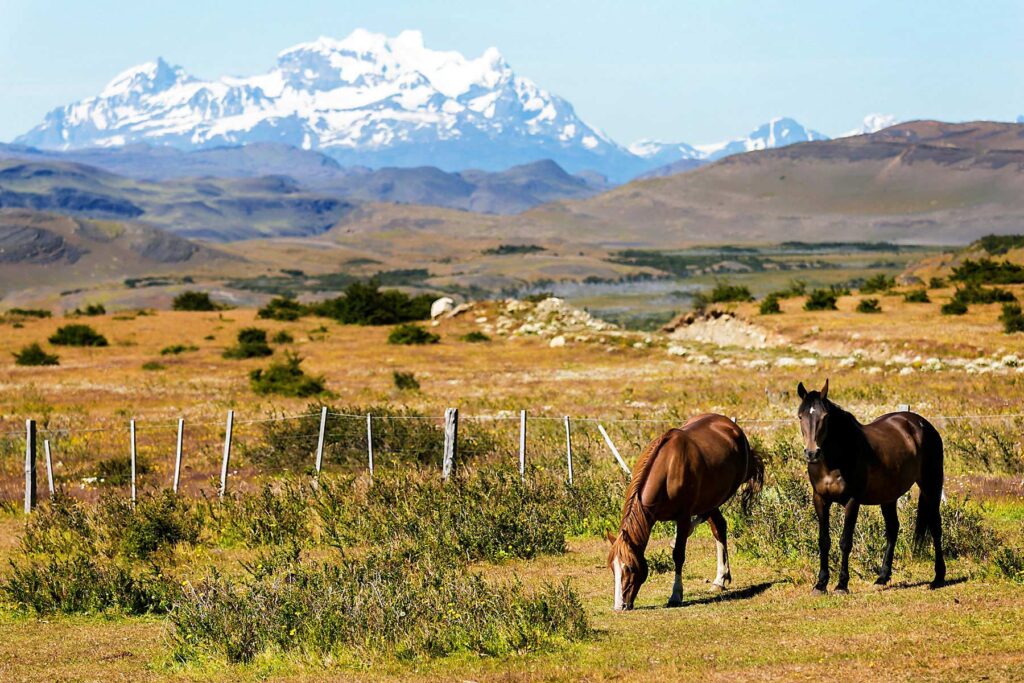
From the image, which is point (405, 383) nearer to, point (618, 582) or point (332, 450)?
point (332, 450)

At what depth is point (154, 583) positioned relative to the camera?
16000 millimetres

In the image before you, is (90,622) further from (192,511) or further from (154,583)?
(192,511)

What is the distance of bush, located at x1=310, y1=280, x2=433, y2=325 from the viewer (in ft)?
256

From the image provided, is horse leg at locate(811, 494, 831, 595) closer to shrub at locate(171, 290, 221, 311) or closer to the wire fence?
the wire fence

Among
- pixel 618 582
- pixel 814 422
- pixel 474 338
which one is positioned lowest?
pixel 474 338

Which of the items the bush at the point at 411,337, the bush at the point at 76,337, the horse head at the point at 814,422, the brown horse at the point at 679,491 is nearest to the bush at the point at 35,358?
the bush at the point at 76,337

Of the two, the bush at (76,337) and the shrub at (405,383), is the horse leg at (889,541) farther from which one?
the bush at (76,337)

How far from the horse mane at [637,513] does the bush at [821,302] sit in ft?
188

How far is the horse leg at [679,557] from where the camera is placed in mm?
13617

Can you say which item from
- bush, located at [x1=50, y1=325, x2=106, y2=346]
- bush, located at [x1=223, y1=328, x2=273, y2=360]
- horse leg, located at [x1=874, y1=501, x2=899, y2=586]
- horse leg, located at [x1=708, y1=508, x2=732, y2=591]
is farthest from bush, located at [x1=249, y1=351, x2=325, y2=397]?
horse leg, located at [x1=874, y1=501, x2=899, y2=586]

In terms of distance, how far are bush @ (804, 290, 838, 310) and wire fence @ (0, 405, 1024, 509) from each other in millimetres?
42685

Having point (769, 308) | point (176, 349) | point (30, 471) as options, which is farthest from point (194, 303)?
point (30, 471)

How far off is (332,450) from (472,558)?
29.6 feet

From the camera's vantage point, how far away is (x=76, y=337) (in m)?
66.5
